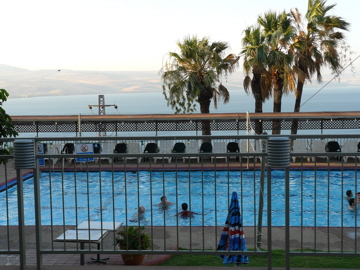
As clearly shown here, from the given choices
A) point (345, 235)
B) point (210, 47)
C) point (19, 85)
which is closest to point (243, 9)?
point (210, 47)

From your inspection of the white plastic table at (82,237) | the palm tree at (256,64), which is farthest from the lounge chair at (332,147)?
the white plastic table at (82,237)

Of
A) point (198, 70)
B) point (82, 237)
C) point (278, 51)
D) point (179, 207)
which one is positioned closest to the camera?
point (82, 237)

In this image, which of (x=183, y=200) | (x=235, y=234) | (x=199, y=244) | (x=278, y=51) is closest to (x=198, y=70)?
(x=278, y=51)

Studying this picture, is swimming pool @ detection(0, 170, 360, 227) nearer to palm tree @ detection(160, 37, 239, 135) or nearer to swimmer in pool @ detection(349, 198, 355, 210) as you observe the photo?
swimmer in pool @ detection(349, 198, 355, 210)

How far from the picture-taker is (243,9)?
147ft

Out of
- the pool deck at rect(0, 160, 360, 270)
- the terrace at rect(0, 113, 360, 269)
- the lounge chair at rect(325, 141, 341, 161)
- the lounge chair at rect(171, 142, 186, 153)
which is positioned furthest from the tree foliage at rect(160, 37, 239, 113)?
the pool deck at rect(0, 160, 360, 270)

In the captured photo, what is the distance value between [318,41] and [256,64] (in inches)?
139

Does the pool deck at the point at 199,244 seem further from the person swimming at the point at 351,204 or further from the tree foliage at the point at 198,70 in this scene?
the tree foliage at the point at 198,70

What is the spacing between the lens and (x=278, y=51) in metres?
22.5

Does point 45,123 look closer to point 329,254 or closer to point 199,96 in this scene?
point 199,96

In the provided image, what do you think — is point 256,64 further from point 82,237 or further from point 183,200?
point 82,237

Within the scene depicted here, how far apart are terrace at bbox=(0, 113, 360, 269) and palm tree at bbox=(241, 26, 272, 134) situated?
1.90 meters

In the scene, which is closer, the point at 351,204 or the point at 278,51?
the point at 351,204

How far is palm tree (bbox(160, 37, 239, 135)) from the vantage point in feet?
76.2
